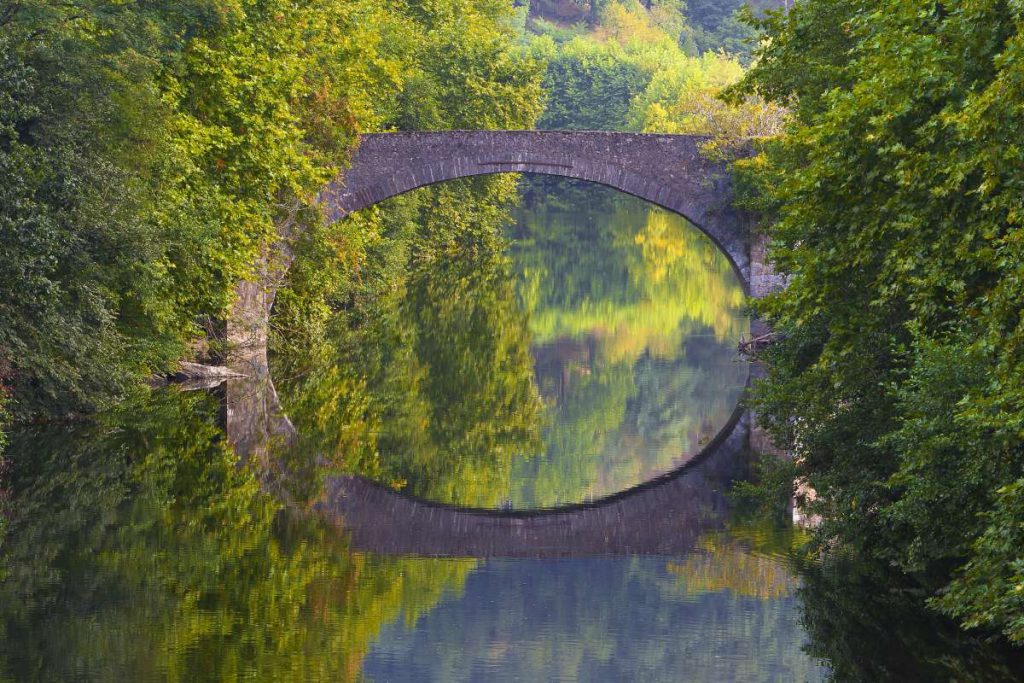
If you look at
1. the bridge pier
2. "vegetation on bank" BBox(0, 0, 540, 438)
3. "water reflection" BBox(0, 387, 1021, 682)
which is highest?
the bridge pier

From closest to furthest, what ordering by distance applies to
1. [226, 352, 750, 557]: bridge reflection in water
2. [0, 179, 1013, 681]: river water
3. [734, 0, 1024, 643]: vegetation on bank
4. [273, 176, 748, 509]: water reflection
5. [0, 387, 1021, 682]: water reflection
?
[734, 0, 1024, 643]: vegetation on bank
[0, 387, 1021, 682]: water reflection
[0, 179, 1013, 681]: river water
[226, 352, 750, 557]: bridge reflection in water
[273, 176, 748, 509]: water reflection

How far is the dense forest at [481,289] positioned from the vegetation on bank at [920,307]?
0.03m

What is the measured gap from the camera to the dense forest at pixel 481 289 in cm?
1139

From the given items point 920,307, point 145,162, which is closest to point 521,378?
point 145,162

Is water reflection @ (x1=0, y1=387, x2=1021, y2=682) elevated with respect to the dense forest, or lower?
lower

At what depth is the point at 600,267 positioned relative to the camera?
166ft

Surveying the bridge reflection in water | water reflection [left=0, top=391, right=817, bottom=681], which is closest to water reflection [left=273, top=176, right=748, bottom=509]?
the bridge reflection in water

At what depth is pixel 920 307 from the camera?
12.3m

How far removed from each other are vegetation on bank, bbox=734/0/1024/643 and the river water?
0.75 m

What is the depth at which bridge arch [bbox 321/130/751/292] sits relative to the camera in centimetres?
3128

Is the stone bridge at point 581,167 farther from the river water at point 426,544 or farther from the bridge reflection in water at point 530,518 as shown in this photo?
the bridge reflection in water at point 530,518

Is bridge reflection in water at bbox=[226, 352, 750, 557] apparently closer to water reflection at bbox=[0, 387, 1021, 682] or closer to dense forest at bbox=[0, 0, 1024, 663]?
water reflection at bbox=[0, 387, 1021, 682]

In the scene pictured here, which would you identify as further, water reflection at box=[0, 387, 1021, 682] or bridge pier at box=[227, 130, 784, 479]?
bridge pier at box=[227, 130, 784, 479]

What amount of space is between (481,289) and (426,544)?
25.5 meters
